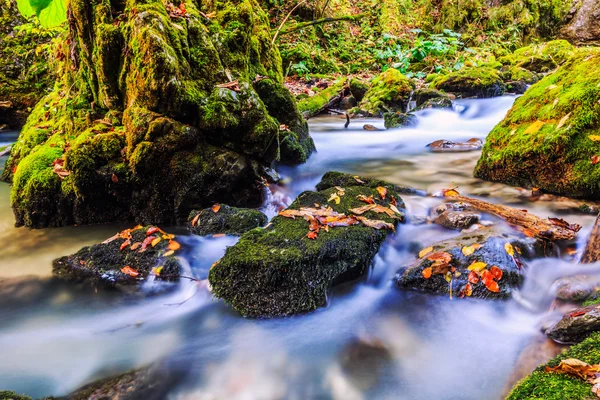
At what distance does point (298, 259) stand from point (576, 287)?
225 centimetres

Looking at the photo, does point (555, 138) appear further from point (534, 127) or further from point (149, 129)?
point (149, 129)

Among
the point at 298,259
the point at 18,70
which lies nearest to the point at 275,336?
the point at 298,259

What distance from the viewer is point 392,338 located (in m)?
2.91

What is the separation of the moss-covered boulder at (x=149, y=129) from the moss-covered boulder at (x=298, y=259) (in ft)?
4.28

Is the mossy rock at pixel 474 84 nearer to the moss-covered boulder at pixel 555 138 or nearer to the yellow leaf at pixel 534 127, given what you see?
the moss-covered boulder at pixel 555 138

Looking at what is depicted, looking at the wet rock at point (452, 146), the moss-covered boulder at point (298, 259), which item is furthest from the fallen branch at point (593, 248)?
the wet rock at point (452, 146)

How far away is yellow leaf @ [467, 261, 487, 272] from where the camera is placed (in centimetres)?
313

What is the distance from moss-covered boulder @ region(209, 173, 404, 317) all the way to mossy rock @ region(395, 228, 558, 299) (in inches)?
17.2

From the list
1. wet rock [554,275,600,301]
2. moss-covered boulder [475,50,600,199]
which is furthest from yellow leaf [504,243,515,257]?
moss-covered boulder [475,50,600,199]

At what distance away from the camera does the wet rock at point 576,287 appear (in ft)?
9.44

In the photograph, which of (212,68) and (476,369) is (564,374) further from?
(212,68)

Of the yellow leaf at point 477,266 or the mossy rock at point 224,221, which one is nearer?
the yellow leaf at point 477,266

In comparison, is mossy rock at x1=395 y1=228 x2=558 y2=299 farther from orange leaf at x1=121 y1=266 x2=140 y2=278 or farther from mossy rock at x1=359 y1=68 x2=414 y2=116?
mossy rock at x1=359 y1=68 x2=414 y2=116

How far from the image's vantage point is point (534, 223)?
12.5ft
